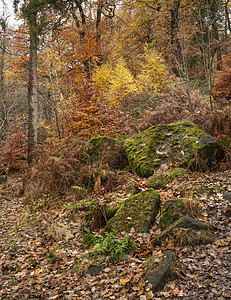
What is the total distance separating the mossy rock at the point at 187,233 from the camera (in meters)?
3.25

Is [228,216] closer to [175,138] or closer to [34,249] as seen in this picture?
[175,138]

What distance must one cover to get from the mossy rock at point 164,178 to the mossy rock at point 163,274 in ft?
6.99

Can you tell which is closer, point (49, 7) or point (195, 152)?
point (195, 152)

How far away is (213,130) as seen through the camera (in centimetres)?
614

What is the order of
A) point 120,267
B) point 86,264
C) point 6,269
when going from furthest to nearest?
point 6,269 < point 86,264 < point 120,267

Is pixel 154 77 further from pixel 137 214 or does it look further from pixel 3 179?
pixel 137 214

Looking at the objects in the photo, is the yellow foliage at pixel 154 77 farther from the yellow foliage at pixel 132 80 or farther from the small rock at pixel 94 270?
the small rock at pixel 94 270

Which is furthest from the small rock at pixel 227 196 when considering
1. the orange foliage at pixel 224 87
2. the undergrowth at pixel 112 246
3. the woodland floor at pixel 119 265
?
the orange foliage at pixel 224 87

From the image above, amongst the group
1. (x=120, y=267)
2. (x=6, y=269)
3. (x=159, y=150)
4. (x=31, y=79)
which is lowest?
(x=6, y=269)

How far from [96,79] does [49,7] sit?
497 cm

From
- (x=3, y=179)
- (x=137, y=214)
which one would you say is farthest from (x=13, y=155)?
(x=137, y=214)

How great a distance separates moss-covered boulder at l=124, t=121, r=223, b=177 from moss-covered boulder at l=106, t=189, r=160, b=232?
145 cm

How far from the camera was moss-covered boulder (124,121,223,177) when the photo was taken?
5.27m

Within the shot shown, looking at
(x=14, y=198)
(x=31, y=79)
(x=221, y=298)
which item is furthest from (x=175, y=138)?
(x=31, y=79)
